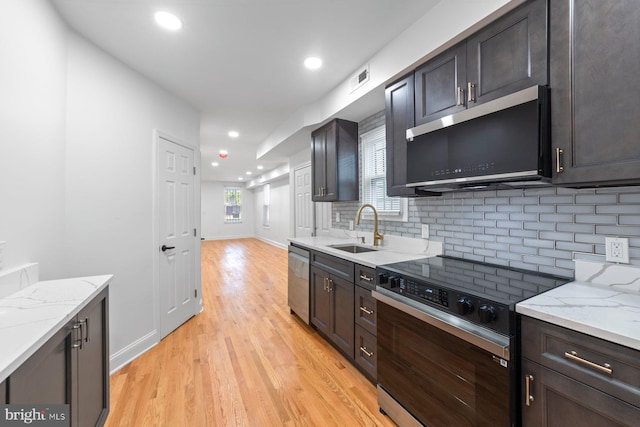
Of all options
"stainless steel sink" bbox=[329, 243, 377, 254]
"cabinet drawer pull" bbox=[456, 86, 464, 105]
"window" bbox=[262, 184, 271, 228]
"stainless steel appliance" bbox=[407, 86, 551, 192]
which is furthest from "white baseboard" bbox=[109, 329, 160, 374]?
"window" bbox=[262, 184, 271, 228]

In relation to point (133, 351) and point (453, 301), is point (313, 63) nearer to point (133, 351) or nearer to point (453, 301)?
point (453, 301)

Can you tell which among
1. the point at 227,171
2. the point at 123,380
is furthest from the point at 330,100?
the point at 227,171

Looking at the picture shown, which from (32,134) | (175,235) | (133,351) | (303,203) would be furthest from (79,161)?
(303,203)

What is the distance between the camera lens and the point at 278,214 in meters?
9.20

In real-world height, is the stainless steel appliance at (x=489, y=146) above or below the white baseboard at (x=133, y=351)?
above

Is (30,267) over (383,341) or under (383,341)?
over

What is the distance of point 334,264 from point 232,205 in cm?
1026

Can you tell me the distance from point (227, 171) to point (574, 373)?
9.25m

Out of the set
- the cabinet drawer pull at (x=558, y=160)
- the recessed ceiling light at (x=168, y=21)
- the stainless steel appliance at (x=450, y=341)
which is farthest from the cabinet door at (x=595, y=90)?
the recessed ceiling light at (x=168, y=21)

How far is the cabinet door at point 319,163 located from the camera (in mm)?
3391

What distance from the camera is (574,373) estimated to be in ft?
3.13

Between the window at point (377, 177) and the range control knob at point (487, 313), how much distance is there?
146cm

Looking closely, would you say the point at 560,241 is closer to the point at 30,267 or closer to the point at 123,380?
the point at 30,267

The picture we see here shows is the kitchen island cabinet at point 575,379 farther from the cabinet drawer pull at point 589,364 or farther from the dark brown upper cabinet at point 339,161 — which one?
the dark brown upper cabinet at point 339,161
